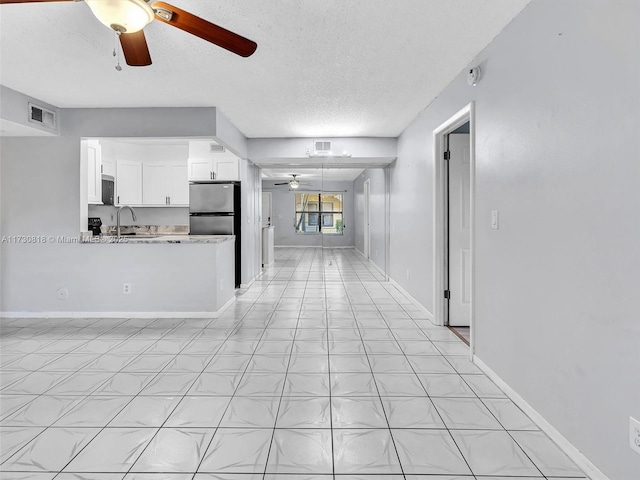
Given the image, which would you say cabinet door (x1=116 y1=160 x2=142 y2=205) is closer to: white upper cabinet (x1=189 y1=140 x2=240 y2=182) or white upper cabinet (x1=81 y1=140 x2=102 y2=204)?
white upper cabinet (x1=81 y1=140 x2=102 y2=204)

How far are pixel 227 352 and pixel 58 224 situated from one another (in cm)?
266

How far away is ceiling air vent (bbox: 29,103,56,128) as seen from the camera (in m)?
3.80

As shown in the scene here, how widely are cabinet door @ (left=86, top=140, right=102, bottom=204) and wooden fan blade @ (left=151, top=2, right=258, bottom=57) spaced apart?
4096 mm

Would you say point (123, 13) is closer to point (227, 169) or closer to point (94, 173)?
point (227, 169)

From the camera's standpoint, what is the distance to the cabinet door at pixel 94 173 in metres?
5.14

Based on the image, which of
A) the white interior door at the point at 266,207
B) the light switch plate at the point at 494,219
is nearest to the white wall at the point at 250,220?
the white interior door at the point at 266,207

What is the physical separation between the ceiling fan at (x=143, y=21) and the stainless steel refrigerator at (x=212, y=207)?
3.73m

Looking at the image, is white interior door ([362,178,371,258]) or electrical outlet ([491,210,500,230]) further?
white interior door ([362,178,371,258])

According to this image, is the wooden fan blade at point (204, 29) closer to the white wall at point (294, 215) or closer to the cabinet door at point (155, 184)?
the cabinet door at point (155, 184)

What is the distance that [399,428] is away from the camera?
79.9 inches

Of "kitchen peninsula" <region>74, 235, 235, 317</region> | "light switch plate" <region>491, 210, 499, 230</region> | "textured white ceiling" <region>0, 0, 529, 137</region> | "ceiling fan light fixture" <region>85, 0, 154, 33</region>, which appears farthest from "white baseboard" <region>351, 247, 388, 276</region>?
"ceiling fan light fixture" <region>85, 0, 154, 33</region>

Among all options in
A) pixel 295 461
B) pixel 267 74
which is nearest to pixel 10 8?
pixel 267 74

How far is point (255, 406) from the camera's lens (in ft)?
7.43

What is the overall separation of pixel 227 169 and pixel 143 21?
411cm
